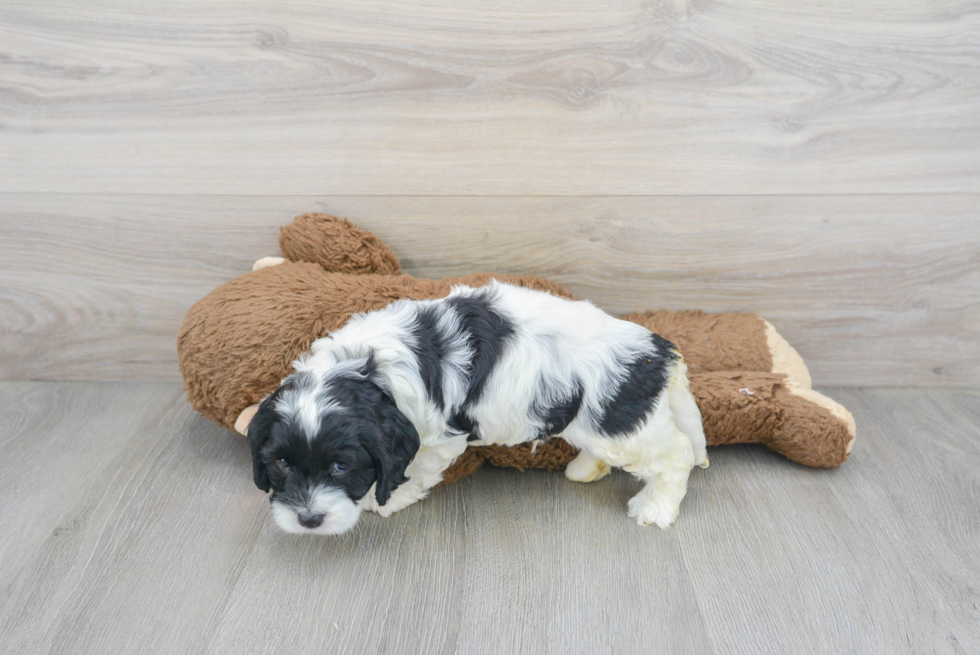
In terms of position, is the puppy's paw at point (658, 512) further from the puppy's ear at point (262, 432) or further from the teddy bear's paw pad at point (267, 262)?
the teddy bear's paw pad at point (267, 262)

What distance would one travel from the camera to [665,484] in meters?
1.69

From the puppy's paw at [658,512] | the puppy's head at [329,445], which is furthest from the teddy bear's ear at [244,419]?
the puppy's paw at [658,512]

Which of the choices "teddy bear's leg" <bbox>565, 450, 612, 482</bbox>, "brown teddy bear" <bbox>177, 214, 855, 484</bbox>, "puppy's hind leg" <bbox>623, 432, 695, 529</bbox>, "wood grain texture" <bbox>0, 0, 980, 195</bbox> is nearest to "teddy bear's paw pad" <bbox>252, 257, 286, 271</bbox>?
"brown teddy bear" <bbox>177, 214, 855, 484</bbox>

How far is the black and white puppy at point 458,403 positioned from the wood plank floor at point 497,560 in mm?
164

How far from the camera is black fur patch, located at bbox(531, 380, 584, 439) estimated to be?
1.55m

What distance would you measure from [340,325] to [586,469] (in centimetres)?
80

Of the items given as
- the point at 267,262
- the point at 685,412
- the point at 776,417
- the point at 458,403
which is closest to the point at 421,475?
the point at 458,403

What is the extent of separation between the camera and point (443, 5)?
6.13 ft

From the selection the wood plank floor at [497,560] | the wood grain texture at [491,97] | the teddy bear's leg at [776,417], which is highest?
the wood grain texture at [491,97]

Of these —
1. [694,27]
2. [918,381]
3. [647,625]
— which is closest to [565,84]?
[694,27]

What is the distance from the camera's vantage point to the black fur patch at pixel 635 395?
5.17 ft

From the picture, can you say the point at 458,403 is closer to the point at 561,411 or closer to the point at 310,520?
the point at 561,411

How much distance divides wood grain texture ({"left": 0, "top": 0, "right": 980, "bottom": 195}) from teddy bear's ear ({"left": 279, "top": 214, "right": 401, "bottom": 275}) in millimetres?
121

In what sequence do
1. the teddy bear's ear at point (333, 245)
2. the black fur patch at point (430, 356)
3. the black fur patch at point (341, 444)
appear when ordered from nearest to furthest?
the black fur patch at point (341, 444) → the black fur patch at point (430, 356) → the teddy bear's ear at point (333, 245)
